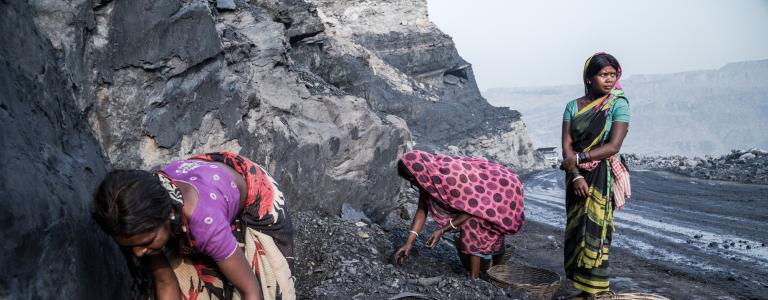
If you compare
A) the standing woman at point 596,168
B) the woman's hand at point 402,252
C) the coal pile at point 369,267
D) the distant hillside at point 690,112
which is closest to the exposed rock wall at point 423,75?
the coal pile at point 369,267

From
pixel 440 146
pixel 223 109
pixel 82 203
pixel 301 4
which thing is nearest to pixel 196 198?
pixel 82 203

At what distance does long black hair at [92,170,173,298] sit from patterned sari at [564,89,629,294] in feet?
9.05

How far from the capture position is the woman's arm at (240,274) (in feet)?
6.00

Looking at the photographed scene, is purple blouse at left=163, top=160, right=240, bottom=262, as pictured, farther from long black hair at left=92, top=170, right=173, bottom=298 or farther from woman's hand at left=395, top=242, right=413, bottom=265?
woman's hand at left=395, top=242, right=413, bottom=265

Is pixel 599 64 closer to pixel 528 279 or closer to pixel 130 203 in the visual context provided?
pixel 528 279

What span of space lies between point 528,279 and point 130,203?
3349 millimetres

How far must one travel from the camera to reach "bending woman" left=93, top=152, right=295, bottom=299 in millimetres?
1521

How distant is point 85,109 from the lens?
3.29 metres

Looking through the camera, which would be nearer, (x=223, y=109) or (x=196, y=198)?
(x=196, y=198)

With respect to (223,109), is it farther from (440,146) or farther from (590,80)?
(440,146)

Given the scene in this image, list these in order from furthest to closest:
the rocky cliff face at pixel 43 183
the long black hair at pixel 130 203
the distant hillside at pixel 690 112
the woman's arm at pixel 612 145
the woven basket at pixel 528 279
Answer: the distant hillside at pixel 690 112
the woven basket at pixel 528 279
the woman's arm at pixel 612 145
the rocky cliff face at pixel 43 183
the long black hair at pixel 130 203

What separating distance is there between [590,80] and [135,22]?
3.36 metres

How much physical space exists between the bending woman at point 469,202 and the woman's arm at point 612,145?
820 mm

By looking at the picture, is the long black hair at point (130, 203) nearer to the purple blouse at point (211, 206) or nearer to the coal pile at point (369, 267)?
the purple blouse at point (211, 206)
